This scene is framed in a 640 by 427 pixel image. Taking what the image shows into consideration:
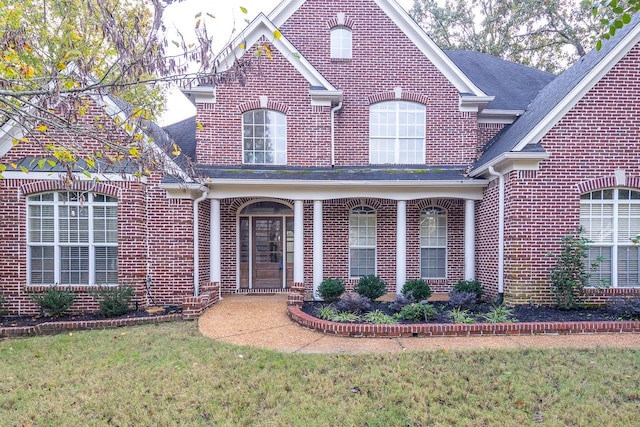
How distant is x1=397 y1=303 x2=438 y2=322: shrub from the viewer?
7078mm

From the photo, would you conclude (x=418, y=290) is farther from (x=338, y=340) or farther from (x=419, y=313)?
(x=338, y=340)

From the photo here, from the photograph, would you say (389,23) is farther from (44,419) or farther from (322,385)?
(44,419)

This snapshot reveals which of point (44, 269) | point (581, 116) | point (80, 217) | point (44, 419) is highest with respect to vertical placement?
point (581, 116)

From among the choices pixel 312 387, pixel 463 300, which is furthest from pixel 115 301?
pixel 463 300

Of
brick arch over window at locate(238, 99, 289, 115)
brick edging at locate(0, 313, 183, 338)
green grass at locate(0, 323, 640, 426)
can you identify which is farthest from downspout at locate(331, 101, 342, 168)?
green grass at locate(0, 323, 640, 426)

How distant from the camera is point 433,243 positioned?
1070cm

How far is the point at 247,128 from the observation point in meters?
10.1

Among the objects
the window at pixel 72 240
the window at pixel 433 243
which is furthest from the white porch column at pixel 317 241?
the window at pixel 72 240

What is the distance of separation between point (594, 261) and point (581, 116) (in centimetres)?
319

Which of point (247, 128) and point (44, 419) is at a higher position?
point (247, 128)

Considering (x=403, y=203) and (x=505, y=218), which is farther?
(x=403, y=203)

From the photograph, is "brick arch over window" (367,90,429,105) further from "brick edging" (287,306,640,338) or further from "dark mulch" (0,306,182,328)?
"dark mulch" (0,306,182,328)

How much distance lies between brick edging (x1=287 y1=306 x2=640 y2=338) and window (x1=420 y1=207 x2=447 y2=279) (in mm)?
3983

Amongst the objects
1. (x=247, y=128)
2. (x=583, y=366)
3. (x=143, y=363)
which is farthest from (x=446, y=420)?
(x=247, y=128)
